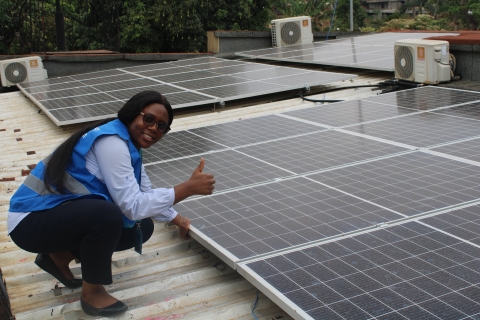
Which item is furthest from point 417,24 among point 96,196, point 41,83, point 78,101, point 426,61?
point 96,196

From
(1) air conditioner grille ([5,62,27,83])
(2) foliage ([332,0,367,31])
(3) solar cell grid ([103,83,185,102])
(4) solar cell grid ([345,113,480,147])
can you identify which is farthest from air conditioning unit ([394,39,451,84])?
(2) foliage ([332,0,367,31])

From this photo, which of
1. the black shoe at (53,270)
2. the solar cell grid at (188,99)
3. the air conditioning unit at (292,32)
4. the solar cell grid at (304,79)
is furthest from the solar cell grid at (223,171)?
the air conditioning unit at (292,32)

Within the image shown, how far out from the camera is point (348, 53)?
46.1 ft

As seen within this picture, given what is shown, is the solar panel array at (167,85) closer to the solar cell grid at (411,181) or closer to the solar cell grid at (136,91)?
the solar cell grid at (136,91)

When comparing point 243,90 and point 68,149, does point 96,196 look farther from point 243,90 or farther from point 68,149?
point 243,90

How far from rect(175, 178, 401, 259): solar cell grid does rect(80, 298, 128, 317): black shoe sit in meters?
0.78

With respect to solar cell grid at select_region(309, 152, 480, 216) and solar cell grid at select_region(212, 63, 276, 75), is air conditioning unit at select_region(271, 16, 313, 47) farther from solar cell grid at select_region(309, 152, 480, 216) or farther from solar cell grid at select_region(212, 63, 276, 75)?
solar cell grid at select_region(309, 152, 480, 216)

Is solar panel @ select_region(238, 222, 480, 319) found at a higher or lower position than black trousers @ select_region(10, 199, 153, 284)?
lower

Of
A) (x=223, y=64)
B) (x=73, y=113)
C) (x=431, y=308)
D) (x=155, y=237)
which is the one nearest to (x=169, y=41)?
(x=223, y=64)

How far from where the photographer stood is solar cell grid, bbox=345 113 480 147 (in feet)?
22.1

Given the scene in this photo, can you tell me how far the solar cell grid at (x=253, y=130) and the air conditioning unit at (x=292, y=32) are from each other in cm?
959

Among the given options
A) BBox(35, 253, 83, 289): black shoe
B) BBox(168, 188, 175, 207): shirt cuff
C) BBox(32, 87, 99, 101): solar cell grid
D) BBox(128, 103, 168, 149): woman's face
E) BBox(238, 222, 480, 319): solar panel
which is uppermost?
BBox(128, 103, 168, 149): woman's face

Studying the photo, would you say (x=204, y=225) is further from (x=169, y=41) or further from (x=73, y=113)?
(x=169, y=41)

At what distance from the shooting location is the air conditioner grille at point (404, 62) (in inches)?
413
